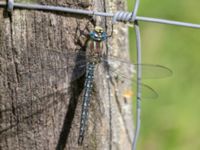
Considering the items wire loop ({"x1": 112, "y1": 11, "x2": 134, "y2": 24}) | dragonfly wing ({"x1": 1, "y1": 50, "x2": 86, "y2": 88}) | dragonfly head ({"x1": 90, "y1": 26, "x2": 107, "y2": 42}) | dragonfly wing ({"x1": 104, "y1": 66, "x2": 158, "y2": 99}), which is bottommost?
dragonfly wing ({"x1": 104, "y1": 66, "x2": 158, "y2": 99})

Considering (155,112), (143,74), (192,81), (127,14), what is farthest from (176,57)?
(127,14)

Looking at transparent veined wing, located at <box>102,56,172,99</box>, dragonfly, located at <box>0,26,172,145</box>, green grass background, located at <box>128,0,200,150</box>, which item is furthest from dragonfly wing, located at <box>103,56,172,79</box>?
green grass background, located at <box>128,0,200,150</box>

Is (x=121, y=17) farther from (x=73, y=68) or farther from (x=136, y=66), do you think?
(x=136, y=66)

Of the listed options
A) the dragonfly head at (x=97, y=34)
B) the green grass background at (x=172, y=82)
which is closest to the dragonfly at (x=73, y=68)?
the dragonfly head at (x=97, y=34)

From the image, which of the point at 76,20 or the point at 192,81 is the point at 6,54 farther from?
the point at 192,81

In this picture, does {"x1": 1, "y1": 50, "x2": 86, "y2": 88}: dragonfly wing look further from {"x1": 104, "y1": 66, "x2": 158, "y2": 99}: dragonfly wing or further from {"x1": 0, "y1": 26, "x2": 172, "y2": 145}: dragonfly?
{"x1": 104, "y1": 66, "x2": 158, "y2": 99}: dragonfly wing

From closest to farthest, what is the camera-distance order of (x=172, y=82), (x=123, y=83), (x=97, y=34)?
(x=97, y=34)
(x=123, y=83)
(x=172, y=82)

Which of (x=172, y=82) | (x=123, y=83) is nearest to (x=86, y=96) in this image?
(x=123, y=83)

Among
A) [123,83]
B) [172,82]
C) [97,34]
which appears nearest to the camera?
[97,34]

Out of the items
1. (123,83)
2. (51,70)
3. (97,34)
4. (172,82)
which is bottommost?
(172,82)
